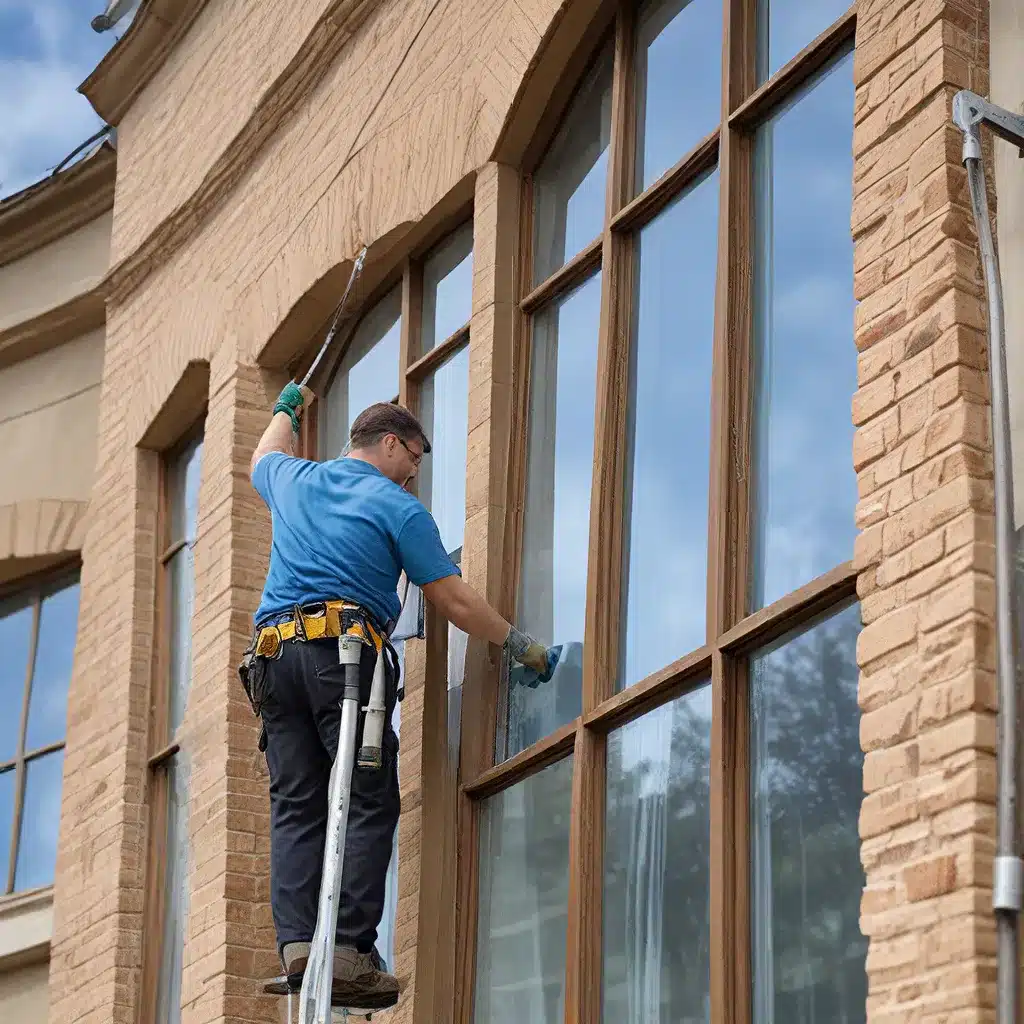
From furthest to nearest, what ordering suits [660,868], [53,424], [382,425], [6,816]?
[53,424] < [6,816] < [382,425] < [660,868]

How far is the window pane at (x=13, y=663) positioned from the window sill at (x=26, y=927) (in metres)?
1.33

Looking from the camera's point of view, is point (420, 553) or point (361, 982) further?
point (420, 553)

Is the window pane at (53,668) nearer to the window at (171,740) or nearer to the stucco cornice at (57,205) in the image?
the window at (171,740)

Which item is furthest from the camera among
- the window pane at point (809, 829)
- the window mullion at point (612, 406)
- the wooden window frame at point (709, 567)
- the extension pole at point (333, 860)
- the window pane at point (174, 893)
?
Result: the window pane at point (174, 893)

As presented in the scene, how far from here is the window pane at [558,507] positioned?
24.3 ft

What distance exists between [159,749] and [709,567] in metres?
4.89

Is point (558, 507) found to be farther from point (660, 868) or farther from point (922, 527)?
point (922, 527)

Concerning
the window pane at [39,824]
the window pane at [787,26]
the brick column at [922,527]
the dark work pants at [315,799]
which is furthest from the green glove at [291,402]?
the window pane at [39,824]

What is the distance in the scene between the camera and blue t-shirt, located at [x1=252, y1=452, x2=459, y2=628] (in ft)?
24.1

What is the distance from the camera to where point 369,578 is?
7.38 metres

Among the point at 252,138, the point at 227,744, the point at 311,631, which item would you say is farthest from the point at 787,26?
the point at 252,138

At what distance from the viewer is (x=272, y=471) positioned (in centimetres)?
795

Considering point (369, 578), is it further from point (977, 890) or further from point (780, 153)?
point (977, 890)

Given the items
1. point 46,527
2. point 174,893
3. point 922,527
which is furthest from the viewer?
point 46,527
